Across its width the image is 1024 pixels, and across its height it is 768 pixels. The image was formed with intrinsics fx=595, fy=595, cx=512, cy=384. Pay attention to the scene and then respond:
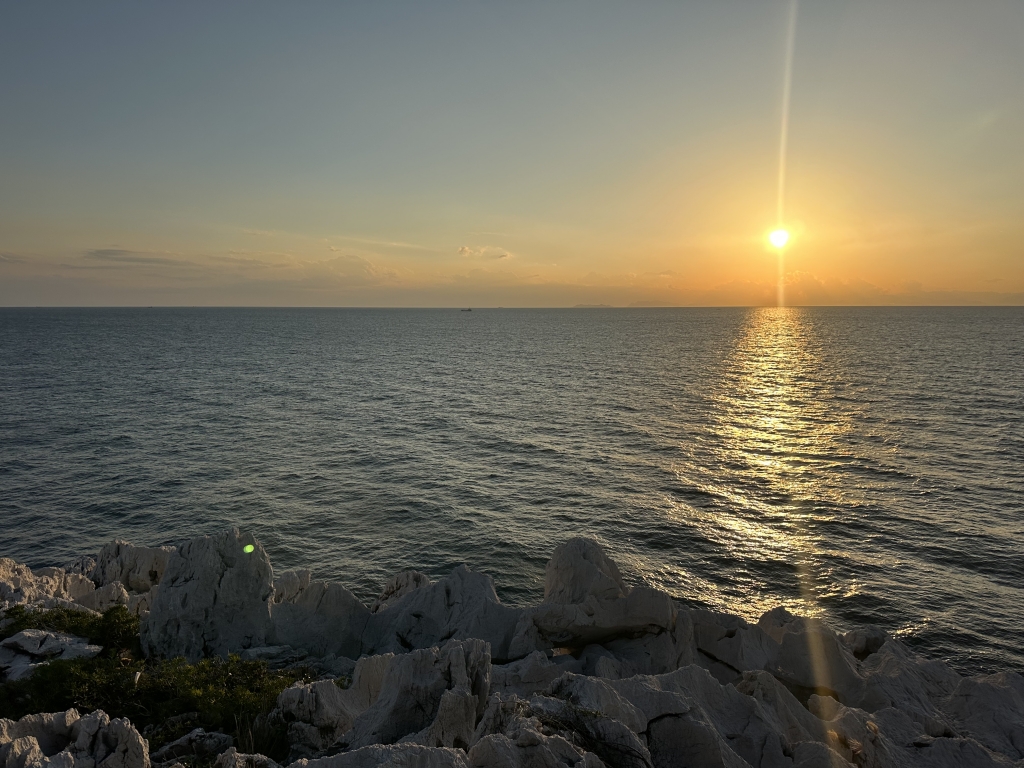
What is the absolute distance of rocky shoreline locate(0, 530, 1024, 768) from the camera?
12547 millimetres

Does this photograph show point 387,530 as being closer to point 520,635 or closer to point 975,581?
point 520,635

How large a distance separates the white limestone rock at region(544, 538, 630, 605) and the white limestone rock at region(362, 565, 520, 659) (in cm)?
200

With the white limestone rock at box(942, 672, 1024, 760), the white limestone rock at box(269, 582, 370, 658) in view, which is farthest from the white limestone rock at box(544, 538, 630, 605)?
the white limestone rock at box(942, 672, 1024, 760)

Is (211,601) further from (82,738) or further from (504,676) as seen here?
(504,676)

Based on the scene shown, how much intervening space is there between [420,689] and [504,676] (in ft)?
17.2

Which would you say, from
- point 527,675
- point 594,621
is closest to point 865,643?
point 594,621

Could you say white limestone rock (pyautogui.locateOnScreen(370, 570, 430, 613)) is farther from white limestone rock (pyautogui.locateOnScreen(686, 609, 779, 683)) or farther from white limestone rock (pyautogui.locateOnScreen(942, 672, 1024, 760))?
white limestone rock (pyautogui.locateOnScreen(942, 672, 1024, 760))

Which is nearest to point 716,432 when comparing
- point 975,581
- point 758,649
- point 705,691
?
point 975,581

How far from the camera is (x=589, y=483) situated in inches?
1994

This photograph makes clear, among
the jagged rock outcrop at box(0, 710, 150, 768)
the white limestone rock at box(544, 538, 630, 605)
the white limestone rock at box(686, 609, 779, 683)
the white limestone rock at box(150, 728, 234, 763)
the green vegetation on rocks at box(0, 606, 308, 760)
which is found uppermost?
the jagged rock outcrop at box(0, 710, 150, 768)

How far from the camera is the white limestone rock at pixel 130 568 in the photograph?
31.4m

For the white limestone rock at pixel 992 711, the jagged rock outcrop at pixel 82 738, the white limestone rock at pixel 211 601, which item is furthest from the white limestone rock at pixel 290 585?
the white limestone rock at pixel 992 711

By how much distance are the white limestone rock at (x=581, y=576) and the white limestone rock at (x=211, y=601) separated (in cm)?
1266

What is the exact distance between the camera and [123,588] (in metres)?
30.3
